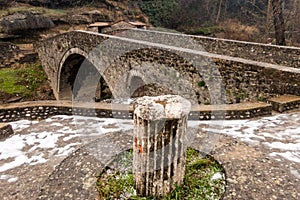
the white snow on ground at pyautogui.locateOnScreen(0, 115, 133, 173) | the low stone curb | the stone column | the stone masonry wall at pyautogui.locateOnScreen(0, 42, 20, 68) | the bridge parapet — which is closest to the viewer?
the stone column

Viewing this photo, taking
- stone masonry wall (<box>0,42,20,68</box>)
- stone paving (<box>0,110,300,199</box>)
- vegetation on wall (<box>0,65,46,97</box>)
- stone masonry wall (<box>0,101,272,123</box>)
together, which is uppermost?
stone masonry wall (<box>0,42,20,68</box>)

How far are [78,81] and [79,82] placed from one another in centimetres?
35

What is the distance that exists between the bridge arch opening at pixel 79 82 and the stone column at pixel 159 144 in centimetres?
1102

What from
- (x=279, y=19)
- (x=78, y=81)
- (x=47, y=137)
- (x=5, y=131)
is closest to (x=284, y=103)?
(x=47, y=137)

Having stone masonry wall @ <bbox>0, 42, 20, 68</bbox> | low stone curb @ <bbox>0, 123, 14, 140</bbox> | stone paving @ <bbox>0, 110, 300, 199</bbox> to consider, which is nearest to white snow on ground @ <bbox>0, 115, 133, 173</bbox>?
stone paving @ <bbox>0, 110, 300, 199</bbox>

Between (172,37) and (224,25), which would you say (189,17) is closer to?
(224,25)

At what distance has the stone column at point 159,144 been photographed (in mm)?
2861

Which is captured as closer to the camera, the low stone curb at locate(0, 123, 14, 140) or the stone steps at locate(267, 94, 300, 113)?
the low stone curb at locate(0, 123, 14, 140)

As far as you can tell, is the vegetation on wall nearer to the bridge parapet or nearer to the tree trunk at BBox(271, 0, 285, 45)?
the bridge parapet

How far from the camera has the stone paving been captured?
3197mm

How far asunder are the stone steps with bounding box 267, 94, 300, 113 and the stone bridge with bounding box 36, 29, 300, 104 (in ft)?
0.71

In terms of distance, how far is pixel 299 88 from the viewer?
5730mm

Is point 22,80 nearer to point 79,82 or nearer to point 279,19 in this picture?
point 79,82

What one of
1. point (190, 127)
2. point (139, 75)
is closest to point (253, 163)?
point (190, 127)
